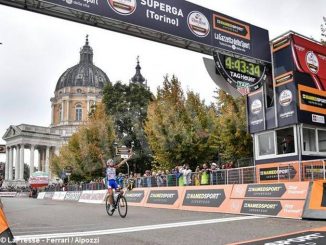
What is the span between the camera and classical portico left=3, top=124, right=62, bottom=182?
4643 inches

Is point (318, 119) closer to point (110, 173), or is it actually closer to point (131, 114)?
point (110, 173)

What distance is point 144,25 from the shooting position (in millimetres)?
15664

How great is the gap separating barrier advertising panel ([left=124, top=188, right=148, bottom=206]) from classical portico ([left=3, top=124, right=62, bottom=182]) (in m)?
97.8

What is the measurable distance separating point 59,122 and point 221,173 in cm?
12230

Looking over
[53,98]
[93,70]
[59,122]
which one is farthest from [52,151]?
[93,70]

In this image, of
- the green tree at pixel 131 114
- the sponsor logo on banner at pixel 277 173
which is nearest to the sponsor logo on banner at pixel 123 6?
the sponsor logo on banner at pixel 277 173

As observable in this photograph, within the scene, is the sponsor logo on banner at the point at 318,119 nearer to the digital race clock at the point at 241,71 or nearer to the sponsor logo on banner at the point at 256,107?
the sponsor logo on banner at the point at 256,107

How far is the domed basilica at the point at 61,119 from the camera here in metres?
119

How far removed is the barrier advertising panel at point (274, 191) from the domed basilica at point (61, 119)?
325 feet

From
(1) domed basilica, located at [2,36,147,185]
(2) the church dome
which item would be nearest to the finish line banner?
(1) domed basilica, located at [2,36,147,185]

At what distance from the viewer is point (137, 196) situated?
2308 centimetres

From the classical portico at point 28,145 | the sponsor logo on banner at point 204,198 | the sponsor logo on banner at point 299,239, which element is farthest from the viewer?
the classical portico at point 28,145

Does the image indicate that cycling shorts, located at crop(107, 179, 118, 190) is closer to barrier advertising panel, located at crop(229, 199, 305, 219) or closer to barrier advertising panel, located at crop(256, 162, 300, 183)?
barrier advertising panel, located at crop(229, 199, 305, 219)

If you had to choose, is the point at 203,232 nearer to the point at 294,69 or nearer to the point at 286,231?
the point at 286,231
